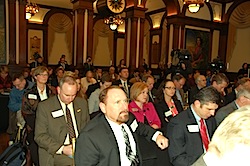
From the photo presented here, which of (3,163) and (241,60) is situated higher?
(241,60)

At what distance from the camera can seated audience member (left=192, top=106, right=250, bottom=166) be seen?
31.4 inches

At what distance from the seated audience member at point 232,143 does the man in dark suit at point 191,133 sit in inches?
68.7

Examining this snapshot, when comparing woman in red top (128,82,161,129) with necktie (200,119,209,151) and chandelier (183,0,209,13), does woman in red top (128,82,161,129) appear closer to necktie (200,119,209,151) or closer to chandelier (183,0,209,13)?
necktie (200,119,209,151)

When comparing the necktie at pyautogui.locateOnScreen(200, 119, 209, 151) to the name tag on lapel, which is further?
the name tag on lapel

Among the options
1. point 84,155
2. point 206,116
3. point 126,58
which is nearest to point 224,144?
point 84,155

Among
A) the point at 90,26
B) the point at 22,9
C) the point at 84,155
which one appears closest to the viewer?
the point at 84,155

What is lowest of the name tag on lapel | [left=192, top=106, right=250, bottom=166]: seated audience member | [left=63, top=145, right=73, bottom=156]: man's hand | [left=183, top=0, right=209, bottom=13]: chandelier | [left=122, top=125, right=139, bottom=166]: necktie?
[left=63, top=145, right=73, bottom=156]: man's hand

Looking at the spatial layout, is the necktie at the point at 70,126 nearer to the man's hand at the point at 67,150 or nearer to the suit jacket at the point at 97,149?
the man's hand at the point at 67,150

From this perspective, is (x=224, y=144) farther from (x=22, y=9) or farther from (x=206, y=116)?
(x=22, y=9)

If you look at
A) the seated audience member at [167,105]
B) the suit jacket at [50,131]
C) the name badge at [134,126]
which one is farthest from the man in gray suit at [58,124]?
the seated audience member at [167,105]

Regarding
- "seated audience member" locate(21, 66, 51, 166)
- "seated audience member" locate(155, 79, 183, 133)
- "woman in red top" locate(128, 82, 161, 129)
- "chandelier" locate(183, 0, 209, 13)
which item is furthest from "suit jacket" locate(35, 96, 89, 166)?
"chandelier" locate(183, 0, 209, 13)

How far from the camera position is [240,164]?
2.61 feet

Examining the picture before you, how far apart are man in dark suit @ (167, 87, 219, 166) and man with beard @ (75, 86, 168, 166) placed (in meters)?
0.51

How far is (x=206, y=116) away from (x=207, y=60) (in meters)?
12.4
